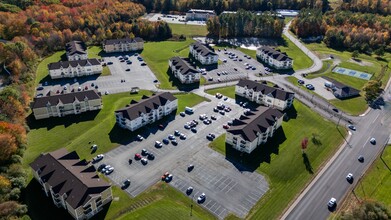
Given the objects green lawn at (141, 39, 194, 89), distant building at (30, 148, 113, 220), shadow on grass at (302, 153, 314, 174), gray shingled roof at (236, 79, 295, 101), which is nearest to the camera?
distant building at (30, 148, 113, 220)

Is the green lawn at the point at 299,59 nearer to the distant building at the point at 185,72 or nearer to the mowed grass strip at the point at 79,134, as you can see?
the distant building at the point at 185,72

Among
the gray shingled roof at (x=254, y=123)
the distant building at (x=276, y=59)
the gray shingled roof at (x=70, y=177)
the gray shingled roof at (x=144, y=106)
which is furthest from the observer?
the distant building at (x=276, y=59)

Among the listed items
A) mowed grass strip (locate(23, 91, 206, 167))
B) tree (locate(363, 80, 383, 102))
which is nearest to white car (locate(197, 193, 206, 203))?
mowed grass strip (locate(23, 91, 206, 167))

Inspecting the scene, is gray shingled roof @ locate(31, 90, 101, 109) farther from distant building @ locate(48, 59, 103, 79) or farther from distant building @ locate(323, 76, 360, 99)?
distant building @ locate(323, 76, 360, 99)

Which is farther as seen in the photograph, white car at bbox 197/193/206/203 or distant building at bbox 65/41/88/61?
distant building at bbox 65/41/88/61

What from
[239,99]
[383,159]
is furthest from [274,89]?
[383,159]

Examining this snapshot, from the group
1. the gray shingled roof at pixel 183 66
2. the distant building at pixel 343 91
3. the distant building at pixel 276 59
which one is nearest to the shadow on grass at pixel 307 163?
the distant building at pixel 343 91

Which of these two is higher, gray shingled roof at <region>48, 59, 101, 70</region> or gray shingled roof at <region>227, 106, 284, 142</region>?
gray shingled roof at <region>48, 59, 101, 70</region>

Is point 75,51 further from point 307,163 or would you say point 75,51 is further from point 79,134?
point 307,163
